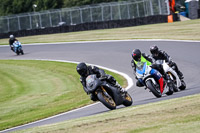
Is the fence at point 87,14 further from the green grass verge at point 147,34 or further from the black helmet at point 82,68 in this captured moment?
the black helmet at point 82,68

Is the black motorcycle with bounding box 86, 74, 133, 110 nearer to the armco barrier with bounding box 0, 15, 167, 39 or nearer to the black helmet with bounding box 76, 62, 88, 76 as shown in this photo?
the black helmet with bounding box 76, 62, 88, 76

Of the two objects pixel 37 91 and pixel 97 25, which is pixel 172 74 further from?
pixel 97 25

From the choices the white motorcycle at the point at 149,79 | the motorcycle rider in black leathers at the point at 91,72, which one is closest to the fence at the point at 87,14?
the white motorcycle at the point at 149,79

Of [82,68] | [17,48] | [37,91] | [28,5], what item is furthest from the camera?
[28,5]

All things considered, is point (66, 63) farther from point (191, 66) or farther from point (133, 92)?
point (133, 92)

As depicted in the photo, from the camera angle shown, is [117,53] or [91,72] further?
[117,53]

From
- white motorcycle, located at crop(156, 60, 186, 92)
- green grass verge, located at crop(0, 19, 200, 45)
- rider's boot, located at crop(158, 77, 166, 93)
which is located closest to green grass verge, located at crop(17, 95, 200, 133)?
rider's boot, located at crop(158, 77, 166, 93)

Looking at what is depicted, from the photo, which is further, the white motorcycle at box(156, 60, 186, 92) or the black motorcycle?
the white motorcycle at box(156, 60, 186, 92)

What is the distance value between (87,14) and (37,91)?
30457 millimetres

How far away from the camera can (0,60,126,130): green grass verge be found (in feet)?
47.7

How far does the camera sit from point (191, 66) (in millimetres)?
19328

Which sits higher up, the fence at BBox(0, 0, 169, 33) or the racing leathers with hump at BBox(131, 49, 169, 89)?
the fence at BBox(0, 0, 169, 33)

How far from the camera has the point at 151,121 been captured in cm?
784

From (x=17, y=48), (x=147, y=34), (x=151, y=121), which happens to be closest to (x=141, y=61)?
(x=151, y=121)
